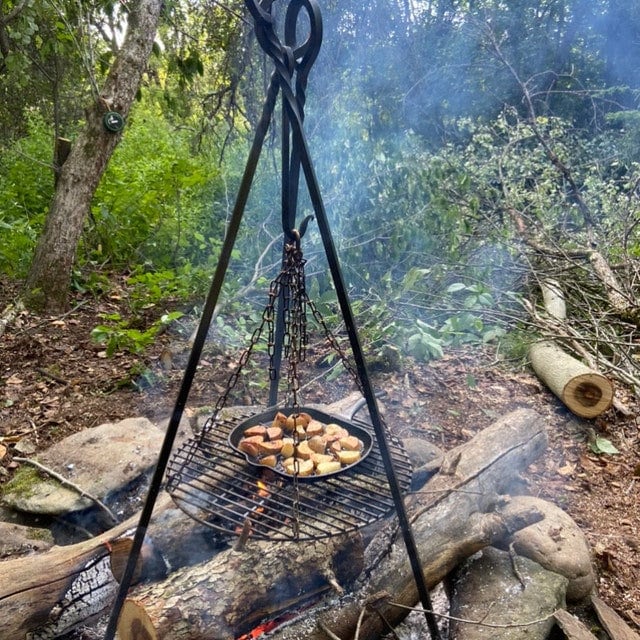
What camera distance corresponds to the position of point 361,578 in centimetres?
196

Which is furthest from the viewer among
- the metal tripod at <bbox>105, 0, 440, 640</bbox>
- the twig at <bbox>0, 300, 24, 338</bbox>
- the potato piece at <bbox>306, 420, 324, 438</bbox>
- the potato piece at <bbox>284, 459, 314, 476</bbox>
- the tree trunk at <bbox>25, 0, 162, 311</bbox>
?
the tree trunk at <bbox>25, 0, 162, 311</bbox>

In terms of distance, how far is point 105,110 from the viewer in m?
4.31

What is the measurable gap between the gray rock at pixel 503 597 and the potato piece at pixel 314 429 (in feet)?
2.77

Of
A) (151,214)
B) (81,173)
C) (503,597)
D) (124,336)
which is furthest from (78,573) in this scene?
(151,214)

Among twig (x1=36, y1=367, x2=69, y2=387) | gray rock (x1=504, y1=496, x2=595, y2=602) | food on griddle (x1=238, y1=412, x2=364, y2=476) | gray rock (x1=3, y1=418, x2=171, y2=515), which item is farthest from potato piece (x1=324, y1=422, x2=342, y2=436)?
twig (x1=36, y1=367, x2=69, y2=387)

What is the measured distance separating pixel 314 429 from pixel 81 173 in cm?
345

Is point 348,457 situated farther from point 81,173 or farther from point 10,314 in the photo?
point 81,173

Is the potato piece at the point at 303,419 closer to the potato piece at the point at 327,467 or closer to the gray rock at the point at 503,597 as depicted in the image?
the potato piece at the point at 327,467

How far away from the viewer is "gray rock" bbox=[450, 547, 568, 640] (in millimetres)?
1864

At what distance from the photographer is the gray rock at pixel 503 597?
1864mm

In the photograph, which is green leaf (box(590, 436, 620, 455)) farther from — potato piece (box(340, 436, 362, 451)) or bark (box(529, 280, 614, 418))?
potato piece (box(340, 436, 362, 451))

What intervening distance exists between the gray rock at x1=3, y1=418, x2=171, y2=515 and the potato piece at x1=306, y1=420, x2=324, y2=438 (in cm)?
115

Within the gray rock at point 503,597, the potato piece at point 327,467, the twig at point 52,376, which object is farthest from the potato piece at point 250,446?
the twig at point 52,376

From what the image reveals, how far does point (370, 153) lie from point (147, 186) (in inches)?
90.5
